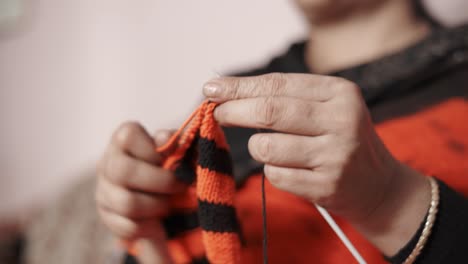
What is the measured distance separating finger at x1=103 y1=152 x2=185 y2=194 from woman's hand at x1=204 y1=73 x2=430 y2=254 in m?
0.14

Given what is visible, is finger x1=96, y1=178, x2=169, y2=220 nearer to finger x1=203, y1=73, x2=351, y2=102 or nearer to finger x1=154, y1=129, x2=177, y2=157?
finger x1=154, y1=129, x2=177, y2=157

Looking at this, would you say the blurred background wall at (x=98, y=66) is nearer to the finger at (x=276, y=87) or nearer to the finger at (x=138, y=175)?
the finger at (x=138, y=175)

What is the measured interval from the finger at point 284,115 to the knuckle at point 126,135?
0.18 meters

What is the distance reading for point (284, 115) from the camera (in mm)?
379

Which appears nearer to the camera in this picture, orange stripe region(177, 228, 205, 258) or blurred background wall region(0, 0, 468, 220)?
orange stripe region(177, 228, 205, 258)

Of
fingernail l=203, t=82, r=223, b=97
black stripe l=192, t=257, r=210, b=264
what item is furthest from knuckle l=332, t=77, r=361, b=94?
black stripe l=192, t=257, r=210, b=264

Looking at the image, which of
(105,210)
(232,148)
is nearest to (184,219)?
(105,210)

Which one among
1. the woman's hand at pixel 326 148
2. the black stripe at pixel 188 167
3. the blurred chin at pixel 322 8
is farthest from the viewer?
the blurred chin at pixel 322 8

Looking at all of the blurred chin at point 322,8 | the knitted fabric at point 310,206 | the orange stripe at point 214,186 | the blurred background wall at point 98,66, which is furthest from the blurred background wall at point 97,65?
the orange stripe at point 214,186

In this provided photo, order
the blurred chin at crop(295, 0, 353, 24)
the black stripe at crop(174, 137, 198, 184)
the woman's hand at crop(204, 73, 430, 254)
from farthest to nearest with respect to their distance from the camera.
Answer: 1. the blurred chin at crop(295, 0, 353, 24)
2. the black stripe at crop(174, 137, 198, 184)
3. the woman's hand at crop(204, 73, 430, 254)

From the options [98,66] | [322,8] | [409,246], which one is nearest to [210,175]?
[409,246]

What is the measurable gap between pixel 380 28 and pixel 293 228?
17.3 inches

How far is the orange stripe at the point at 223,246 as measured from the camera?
476 mm

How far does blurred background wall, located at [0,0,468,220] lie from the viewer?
4.15ft
